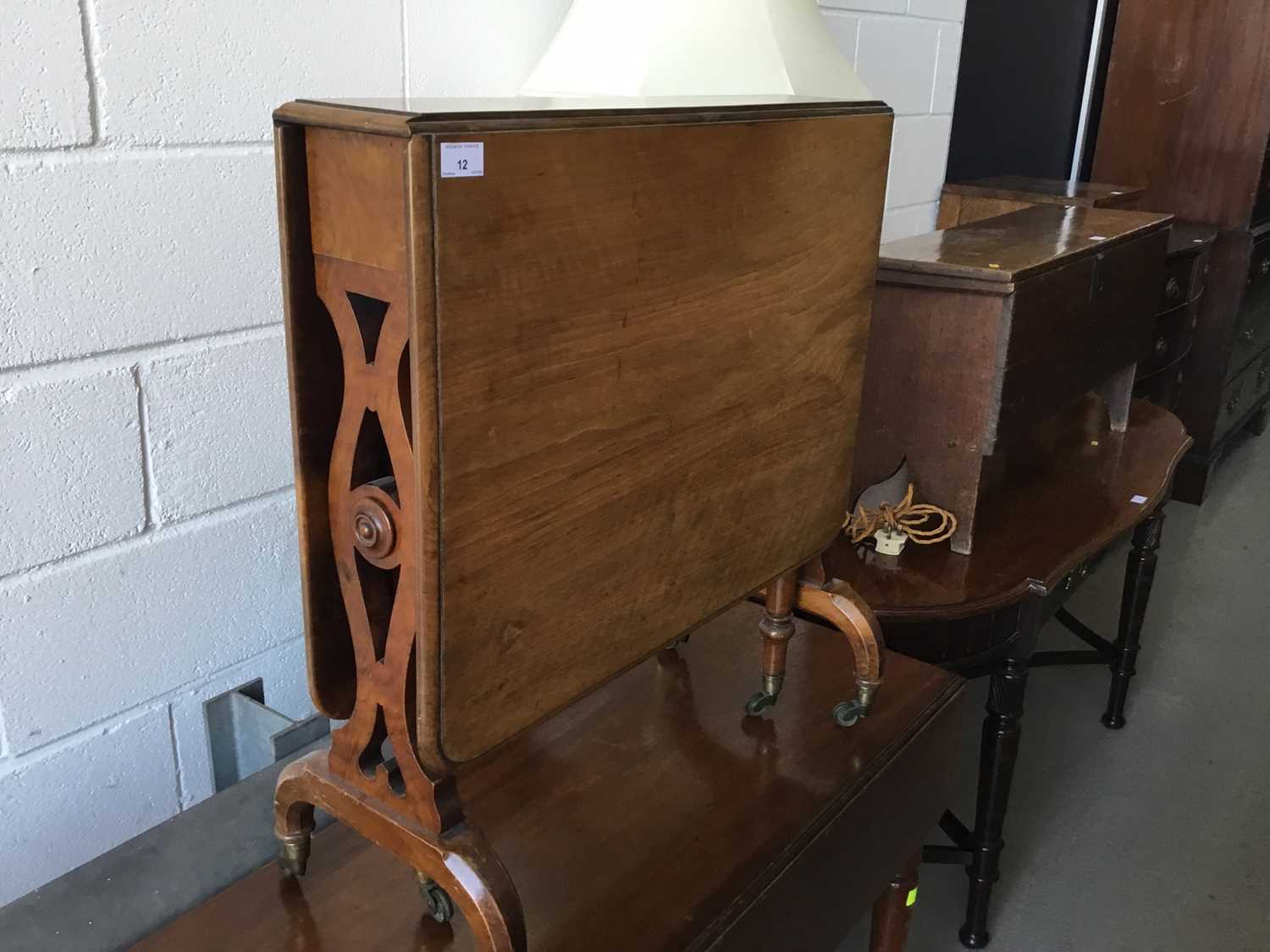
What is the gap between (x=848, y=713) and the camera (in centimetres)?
124

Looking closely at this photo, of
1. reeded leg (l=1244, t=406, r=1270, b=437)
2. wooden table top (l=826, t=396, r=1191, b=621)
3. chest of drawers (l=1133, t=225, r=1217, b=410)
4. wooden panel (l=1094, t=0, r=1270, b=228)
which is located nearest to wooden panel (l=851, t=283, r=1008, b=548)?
wooden table top (l=826, t=396, r=1191, b=621)

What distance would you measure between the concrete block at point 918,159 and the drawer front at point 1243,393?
178 cm

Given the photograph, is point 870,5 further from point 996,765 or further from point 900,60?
point 996,765

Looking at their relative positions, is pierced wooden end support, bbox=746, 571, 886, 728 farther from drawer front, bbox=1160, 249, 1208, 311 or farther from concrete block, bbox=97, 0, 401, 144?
drawer front, bbox=1160, 249, 1208, 311

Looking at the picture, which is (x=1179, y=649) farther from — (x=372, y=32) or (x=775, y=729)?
(x=372, y=32)

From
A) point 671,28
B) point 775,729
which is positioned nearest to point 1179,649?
point 775,729

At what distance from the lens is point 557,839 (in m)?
1.04

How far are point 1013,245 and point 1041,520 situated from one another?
46 centimetres

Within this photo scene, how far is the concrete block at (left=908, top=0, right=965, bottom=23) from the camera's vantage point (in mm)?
2260

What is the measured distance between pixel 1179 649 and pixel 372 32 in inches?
100

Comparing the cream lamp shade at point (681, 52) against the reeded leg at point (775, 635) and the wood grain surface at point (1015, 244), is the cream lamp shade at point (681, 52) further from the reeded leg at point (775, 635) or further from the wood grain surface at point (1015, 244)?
the reeded leg at point (775, 635)

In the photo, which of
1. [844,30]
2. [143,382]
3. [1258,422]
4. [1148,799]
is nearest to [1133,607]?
[1148,799]

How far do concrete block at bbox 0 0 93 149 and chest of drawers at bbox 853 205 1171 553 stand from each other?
1.09 meters

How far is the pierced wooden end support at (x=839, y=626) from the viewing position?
1.23 metres
